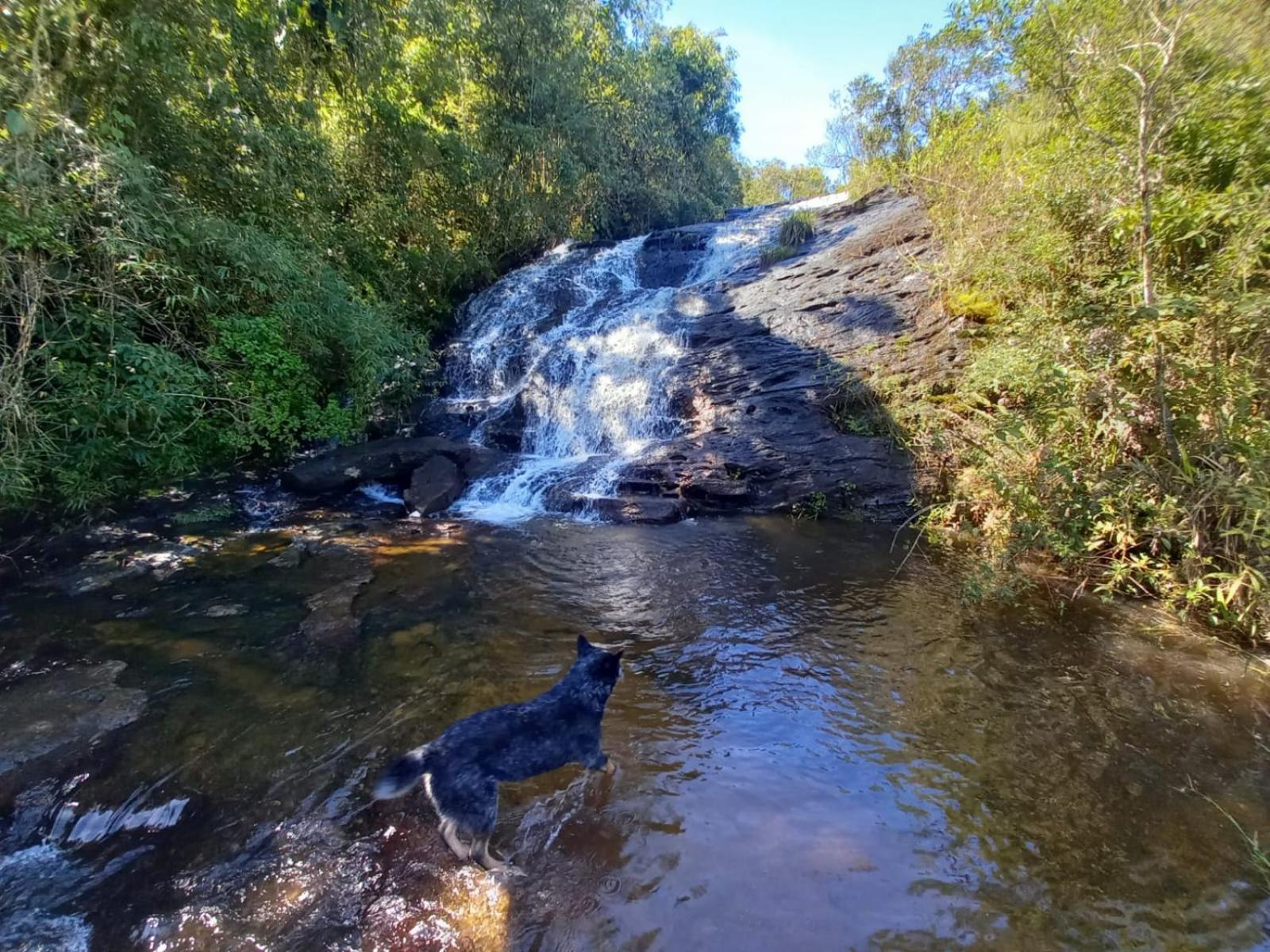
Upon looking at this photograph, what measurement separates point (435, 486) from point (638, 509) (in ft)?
10.7

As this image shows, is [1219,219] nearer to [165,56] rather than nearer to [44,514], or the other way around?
[165,56]

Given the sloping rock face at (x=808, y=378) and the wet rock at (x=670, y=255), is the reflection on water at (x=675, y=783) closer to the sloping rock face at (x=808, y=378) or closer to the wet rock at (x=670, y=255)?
the sloping rock face at (x=808, y=378)

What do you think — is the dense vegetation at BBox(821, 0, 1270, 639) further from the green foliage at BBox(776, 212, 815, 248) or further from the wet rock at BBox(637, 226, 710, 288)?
the wet rock at BBox(637, 226, 710, 288)

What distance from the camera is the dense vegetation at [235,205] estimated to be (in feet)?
18.9

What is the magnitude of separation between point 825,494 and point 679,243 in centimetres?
1234

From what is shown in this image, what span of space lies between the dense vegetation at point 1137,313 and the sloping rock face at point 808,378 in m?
2.15

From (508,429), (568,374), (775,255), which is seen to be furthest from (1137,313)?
(775,255)

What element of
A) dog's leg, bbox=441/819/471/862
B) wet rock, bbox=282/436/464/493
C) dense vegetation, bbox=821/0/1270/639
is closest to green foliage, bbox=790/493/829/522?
dense vegetation, bbox=821/0/1270/639

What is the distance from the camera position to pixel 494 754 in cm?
295

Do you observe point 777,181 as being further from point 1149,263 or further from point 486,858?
point 486,858

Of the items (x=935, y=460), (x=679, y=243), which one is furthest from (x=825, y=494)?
(x=679, y=243)

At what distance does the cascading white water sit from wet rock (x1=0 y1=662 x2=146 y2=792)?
4843 mm

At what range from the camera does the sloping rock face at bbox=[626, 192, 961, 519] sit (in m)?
8.98

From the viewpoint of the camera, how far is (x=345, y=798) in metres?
3.38
